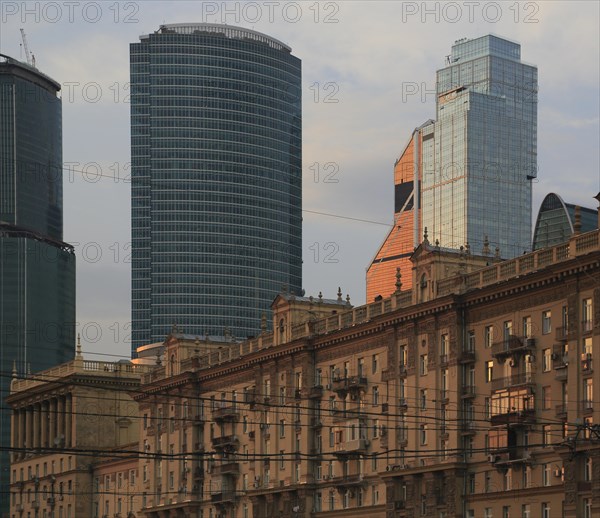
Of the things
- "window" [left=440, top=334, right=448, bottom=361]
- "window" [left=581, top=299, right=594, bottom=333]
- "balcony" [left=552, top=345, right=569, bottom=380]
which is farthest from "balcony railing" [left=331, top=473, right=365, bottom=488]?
"window" [left=581, top=299, right=594, bottom=333]

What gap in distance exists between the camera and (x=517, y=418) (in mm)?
118188

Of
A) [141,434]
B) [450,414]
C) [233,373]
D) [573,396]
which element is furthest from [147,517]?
[573,396]

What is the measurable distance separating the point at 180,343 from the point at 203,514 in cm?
2059

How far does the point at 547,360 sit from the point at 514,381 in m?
3.70

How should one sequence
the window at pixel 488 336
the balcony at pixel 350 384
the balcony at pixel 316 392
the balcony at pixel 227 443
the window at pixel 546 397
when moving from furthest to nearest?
the balcony at pixel 227 443 → the balcony at pixel 316 392 → the balcony at pixel 350 384 → the window at pixel 488 336 → the window at pixel 546 397

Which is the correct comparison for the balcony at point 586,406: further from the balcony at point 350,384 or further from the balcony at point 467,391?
the balcony at point 350,384

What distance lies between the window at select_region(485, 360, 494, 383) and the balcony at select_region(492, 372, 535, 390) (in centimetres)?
93

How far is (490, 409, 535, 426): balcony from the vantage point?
385 feet

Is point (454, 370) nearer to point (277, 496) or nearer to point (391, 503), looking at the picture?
point (391, 503)

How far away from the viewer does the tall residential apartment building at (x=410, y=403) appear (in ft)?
377

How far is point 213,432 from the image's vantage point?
16488 cm

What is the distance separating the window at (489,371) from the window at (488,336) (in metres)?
1.27

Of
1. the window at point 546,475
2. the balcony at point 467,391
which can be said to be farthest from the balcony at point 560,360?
the balcony at point 467,391

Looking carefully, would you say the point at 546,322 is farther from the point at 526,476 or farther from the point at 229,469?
the point at 229,469
